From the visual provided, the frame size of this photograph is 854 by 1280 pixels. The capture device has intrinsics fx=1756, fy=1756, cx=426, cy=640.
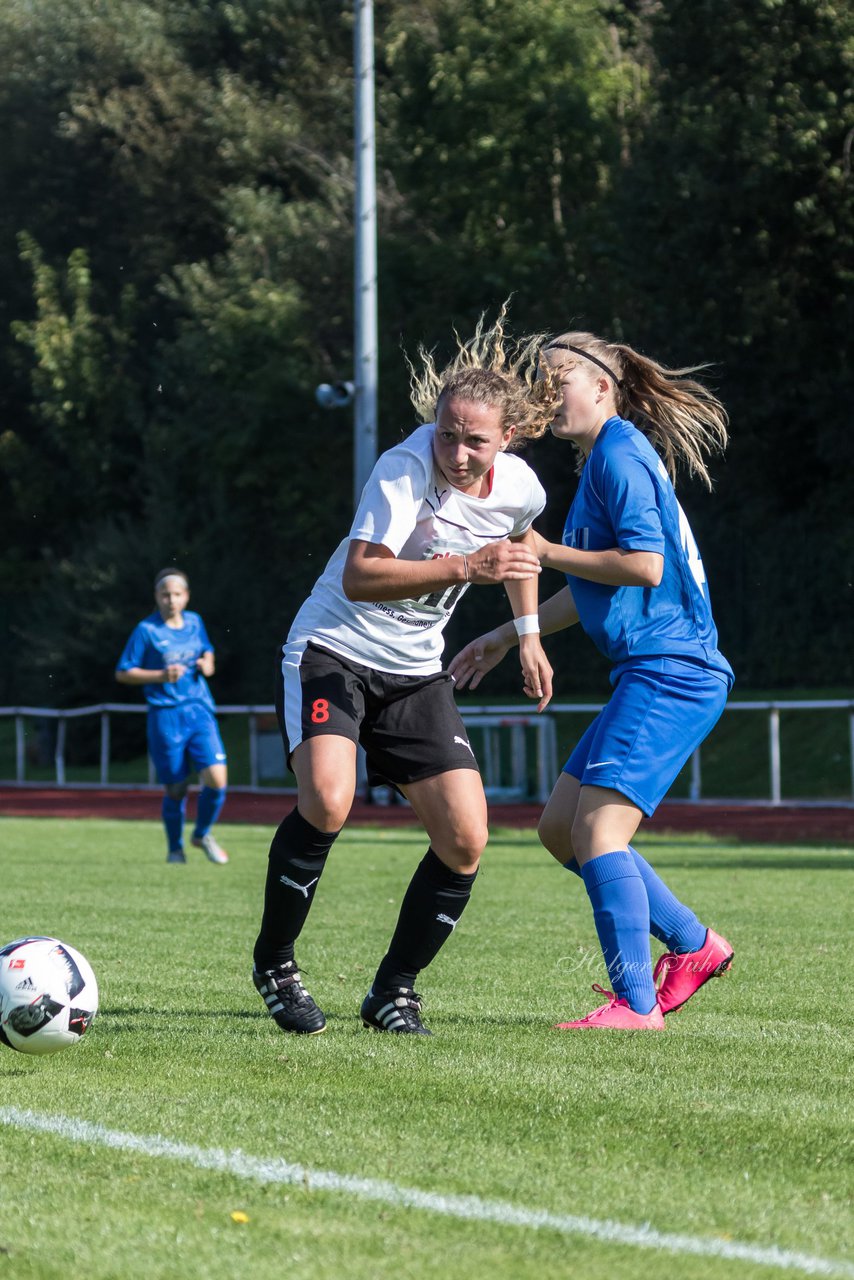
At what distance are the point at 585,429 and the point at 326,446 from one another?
32.6m

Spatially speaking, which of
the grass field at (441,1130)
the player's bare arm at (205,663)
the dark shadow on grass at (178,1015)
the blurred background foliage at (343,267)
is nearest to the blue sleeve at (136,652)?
the player's bare arm at (205,663)

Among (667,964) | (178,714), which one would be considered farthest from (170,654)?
(667,964)

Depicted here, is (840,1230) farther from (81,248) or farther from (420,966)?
(81,248)

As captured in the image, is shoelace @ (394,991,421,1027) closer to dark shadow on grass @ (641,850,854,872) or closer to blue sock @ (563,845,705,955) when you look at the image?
blue sock @ (563,845,705,955)

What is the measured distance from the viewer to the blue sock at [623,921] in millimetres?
5406

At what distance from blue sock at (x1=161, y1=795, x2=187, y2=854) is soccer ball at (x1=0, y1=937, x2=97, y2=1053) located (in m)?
8.74

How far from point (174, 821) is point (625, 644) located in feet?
28.7

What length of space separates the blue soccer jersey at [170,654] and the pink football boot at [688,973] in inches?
319

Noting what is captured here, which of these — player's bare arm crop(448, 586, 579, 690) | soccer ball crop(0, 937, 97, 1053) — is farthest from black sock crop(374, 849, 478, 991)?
soccer ball crop(0, 937, 97, 1053)

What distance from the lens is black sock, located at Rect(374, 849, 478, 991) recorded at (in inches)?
219

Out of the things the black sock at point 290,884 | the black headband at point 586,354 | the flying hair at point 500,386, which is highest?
the black headband at point 586,354

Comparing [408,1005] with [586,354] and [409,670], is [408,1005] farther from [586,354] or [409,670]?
[586,354]

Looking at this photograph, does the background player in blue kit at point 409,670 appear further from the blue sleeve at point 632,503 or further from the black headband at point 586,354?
the blue sleeve at point 632,503

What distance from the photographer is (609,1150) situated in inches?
149
